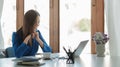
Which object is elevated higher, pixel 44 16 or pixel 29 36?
pixel 44 16

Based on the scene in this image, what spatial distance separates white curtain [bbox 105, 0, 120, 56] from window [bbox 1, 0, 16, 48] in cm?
174

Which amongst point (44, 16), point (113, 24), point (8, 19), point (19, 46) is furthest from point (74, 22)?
point (19, 46)

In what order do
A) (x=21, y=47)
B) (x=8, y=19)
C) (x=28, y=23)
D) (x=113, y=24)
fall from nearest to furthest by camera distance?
(x=21, y=47) → (x=28, y=23) → (x=113, y=24) → (x=8, y=19)

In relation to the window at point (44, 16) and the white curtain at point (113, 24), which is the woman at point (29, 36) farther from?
the window at point (44, 16)

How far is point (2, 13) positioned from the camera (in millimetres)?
4301

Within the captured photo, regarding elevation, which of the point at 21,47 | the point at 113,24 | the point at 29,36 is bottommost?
the point at 21,47

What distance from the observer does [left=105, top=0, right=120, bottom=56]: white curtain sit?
3.57 m

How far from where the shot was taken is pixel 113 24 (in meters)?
3.63

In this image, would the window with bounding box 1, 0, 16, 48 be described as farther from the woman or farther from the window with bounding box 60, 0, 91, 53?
the woman

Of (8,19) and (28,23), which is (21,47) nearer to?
(28,23)

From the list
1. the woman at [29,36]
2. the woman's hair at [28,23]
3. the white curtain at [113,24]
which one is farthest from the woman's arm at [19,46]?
the white curtain at [113,24]

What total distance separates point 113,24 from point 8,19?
191 centimetres

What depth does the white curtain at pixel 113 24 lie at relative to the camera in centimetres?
357

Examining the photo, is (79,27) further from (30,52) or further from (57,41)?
(30,52)
